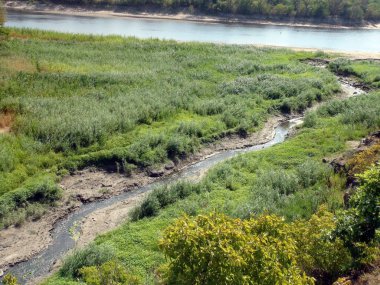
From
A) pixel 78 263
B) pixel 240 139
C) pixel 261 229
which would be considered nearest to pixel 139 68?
pixel 240 139

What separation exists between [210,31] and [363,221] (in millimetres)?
68175

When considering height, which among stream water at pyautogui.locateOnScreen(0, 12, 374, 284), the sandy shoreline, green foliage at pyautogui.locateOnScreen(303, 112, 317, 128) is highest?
the sandy shoreline

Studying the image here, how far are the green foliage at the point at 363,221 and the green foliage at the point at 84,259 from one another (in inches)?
262

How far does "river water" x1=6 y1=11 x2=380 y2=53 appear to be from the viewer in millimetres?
65312

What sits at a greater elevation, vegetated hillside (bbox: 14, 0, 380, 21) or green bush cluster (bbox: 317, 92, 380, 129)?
vegetated hillside (bbox: 14, 0, 380, 21)

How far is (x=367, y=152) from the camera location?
15148 mm

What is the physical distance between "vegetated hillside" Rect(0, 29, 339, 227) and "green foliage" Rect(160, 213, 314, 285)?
1045 centimetres

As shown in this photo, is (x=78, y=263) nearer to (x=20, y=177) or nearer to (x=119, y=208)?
(x=119, y=208)

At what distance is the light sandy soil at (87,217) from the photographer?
14.2 metres

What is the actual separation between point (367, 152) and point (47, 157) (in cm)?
1305

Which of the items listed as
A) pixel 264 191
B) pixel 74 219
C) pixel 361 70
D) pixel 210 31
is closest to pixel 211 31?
pixel 210 31

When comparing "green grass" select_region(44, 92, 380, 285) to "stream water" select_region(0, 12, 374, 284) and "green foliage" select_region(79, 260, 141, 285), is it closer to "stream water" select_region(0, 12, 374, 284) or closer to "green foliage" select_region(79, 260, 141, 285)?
"green foliage" select_region(79, 260, 141, 285)

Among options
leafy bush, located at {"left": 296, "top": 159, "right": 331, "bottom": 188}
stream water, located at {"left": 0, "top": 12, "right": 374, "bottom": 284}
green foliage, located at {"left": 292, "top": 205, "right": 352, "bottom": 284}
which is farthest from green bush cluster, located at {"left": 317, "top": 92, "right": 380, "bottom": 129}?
green foliage, located at {"left": 292, "top": 205, "right": 352, "bottom": 284}

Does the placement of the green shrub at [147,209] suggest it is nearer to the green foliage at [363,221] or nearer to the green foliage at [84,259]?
the green foliage at [84,259]
